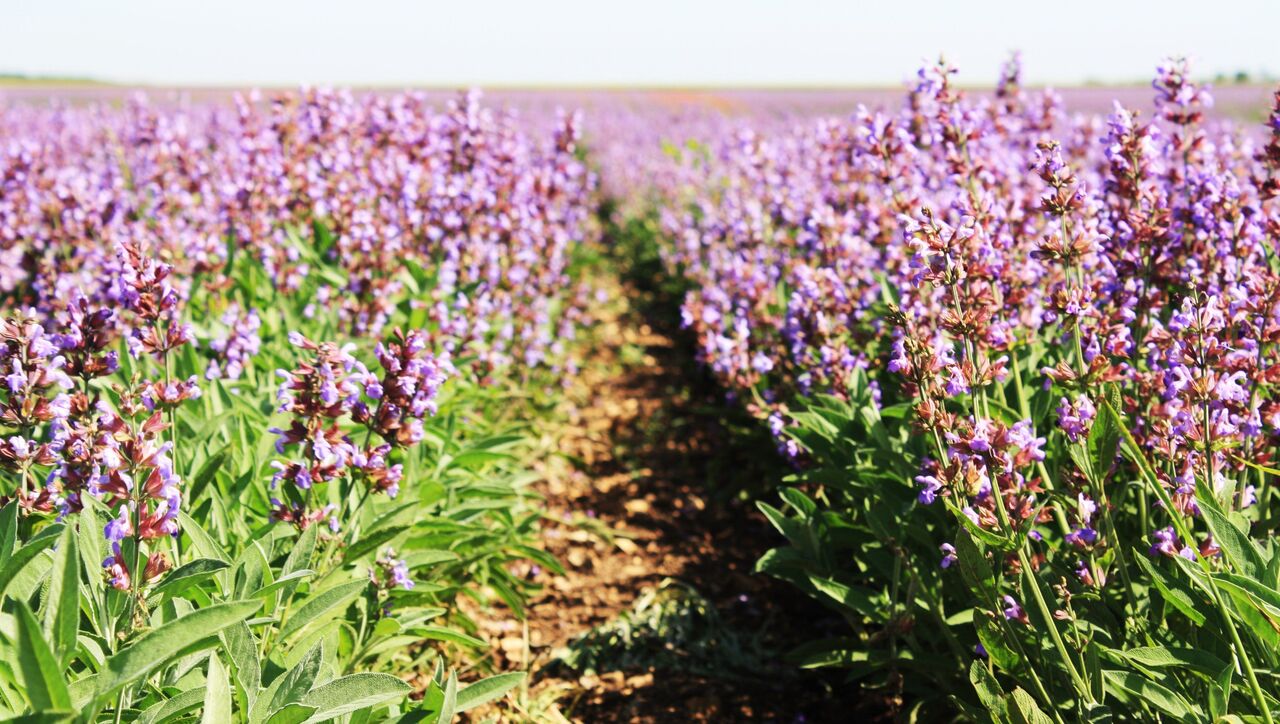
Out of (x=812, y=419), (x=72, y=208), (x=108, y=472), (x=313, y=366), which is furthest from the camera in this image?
(x=72, y=208)

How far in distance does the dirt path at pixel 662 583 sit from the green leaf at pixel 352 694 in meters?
1.20

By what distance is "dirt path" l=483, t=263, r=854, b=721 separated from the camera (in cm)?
341

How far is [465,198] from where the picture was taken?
5230mm

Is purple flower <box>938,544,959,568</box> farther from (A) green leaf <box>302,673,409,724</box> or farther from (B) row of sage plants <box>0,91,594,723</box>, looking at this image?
(A) green leaf <box>302,673,409,724</box>

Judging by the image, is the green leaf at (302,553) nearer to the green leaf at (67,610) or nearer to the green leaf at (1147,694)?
the green leaf at (67,610)

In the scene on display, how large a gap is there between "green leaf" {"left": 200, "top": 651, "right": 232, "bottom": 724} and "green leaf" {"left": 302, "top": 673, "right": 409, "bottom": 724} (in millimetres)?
155

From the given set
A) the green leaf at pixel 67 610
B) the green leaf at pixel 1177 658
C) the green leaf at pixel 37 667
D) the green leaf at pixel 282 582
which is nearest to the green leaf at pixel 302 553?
the green leaf at pixel 282 582

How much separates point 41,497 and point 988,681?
233 centimetres

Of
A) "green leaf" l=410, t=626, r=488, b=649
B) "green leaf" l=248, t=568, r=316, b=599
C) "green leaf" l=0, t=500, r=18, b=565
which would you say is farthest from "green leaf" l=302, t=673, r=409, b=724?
"green leaf" l=410, t=626, r=488, b=649

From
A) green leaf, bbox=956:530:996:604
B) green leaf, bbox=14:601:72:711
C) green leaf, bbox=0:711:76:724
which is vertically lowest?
green leaf, bbox=956:530:996:604

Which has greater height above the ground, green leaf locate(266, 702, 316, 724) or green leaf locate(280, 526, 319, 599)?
green leaf locate(280, 526, 319, 599)

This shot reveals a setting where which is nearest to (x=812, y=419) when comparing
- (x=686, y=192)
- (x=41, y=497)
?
(x=41, y=497)

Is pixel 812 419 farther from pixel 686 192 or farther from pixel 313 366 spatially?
pixel 686 192

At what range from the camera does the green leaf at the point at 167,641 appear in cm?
168
